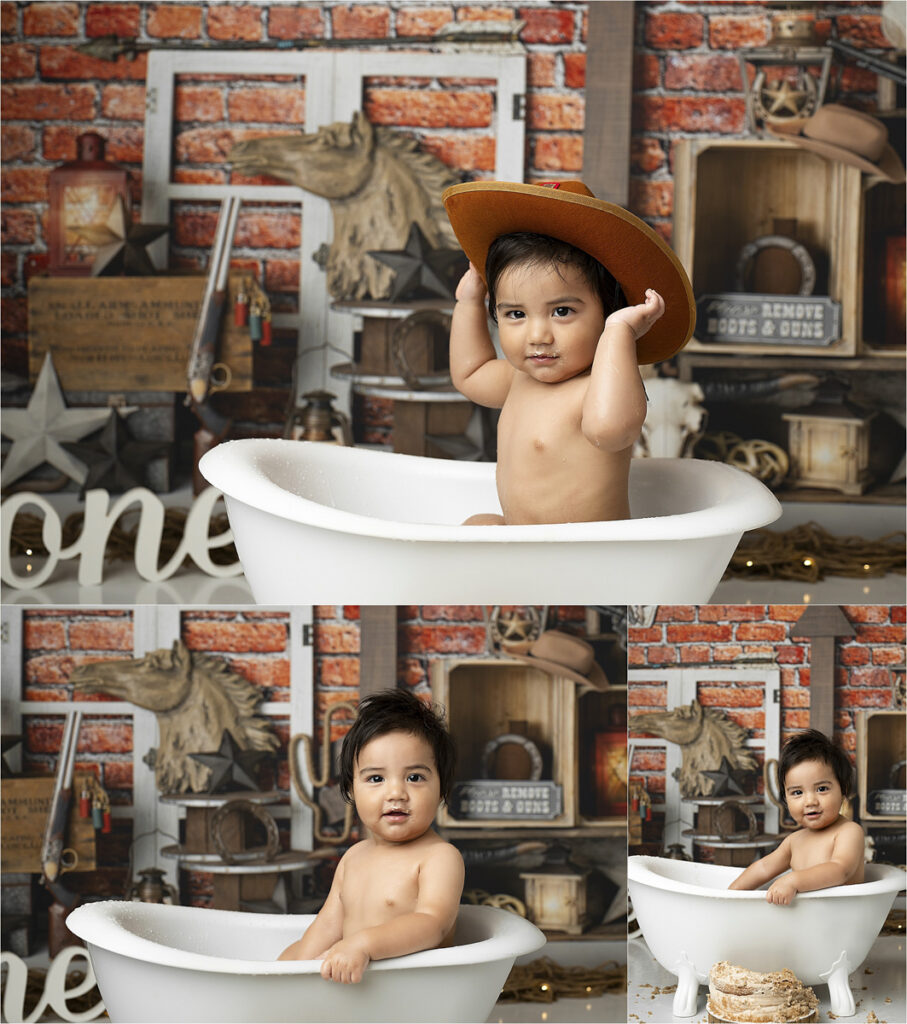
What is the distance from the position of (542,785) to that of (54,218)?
3.71ft

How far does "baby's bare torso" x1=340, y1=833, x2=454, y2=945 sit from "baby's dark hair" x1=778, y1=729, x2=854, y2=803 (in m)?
0.39

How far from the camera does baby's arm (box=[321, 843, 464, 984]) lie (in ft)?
3.91

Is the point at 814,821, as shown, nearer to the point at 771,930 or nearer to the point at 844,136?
the point at 771,930

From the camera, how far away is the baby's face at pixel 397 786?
1317 millimetres

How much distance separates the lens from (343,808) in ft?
4.60

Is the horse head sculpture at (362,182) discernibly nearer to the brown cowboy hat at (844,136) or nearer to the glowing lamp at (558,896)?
the brown cowboy hat at (844,136)

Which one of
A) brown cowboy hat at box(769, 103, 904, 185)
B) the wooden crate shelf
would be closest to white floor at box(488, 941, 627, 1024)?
the wooden crate shelf

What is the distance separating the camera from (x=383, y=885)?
1.32 metres

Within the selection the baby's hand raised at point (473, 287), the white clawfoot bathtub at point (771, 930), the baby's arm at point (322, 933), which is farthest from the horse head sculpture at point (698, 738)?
the baby's hand raised at point (473, 287)

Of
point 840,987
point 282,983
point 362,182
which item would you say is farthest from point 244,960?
point 362,182

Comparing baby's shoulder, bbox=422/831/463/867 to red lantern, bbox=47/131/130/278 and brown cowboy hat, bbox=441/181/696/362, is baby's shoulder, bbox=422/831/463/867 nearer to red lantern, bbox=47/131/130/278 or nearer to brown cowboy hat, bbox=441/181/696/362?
brown cowboy hat, bbox=441/181/696/362

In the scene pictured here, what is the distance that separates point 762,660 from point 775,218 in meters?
0.83

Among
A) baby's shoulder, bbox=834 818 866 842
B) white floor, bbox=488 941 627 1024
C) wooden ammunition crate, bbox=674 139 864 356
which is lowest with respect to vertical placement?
white floor, bbox=488 941 627 1024

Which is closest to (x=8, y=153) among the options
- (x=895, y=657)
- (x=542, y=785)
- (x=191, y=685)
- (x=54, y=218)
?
(x=54, y=218)
